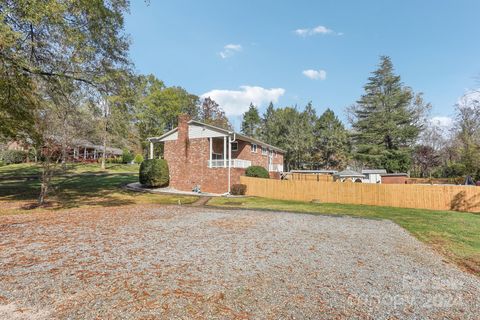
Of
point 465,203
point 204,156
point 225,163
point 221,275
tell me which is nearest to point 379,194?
point 465,203

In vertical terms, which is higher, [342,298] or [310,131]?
[310,131]

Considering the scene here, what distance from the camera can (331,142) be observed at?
40.6 metres

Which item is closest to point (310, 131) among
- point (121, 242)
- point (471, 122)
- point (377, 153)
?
point (377, 153)

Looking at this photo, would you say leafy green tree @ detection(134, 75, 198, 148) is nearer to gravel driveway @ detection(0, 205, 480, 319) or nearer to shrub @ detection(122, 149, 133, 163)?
shrub @ detection(122, 149, 133, 163)

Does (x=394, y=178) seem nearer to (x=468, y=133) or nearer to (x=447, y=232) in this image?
(x=468, y=133)

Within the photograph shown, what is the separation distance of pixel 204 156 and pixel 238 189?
4360 millimetres

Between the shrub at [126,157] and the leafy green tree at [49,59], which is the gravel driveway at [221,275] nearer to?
the leafy green tree at [49,59]

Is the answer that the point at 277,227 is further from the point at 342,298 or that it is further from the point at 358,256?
the point at 342,298

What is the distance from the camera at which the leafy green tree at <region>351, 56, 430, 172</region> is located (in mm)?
35031

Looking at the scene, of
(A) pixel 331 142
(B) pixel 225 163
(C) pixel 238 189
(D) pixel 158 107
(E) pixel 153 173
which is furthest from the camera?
(D) pixel 158 107

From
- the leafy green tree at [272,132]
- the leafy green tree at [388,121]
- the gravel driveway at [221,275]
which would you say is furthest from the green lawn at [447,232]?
the leafy green tree at [272,132]

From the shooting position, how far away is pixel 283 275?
14.6 feet

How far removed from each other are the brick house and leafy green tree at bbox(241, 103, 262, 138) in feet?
95.0

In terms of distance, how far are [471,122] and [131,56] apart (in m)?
39.7
